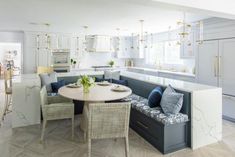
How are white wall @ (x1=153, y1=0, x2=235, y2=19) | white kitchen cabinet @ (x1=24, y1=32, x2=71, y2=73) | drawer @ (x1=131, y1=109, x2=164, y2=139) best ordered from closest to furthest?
white wall @ (x1=153, y1=0, x2=235, y2=19)
drawer @ (x1=131, y1=109, x2=164, y2=139)
white kitchen cabinet @ (x1=24, y1=32, x2=71, y2=73)

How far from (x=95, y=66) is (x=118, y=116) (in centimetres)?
592

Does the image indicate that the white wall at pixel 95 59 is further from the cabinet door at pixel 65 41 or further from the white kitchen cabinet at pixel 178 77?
the white kitchen cabinet at pixel 178 77

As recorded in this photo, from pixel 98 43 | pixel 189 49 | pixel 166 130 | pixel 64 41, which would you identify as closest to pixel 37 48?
pixel 64 41

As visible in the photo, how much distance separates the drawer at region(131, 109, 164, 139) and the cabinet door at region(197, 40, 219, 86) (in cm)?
224

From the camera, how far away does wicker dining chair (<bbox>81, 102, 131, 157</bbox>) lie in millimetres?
2266

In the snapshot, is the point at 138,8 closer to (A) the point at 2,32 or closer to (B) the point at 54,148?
(B) the point at 54,148

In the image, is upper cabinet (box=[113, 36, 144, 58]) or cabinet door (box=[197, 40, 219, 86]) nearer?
cabinet door (box=[197, 40, 219, 86])

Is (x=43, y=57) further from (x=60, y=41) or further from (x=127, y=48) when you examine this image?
(x=127, y=48)

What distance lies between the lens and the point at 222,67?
417 centimetres

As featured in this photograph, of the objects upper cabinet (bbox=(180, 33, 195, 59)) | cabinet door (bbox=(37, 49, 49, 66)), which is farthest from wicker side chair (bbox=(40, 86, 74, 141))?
cabinet door (bbox=(37, 49, 49, 66))

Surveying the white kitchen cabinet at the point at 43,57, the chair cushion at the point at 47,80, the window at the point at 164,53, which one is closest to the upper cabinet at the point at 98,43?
the white kitchen cabinet at the point at 43,57

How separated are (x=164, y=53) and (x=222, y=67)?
10.8 feet

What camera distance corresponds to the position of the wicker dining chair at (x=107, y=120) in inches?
89.2

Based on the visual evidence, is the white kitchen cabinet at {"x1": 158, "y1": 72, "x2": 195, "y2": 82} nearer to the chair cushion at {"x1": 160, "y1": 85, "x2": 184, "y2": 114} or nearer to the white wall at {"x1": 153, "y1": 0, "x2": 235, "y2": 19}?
the white wall at {"x1": 153, "y1": 0, "x2": 235, "y2": 19}
